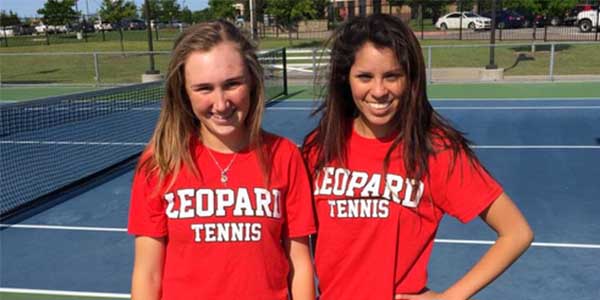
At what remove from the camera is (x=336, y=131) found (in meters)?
2.20

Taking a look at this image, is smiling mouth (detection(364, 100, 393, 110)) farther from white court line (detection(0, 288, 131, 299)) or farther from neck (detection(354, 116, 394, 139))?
white court line (detection(0, 288, 131, 299))

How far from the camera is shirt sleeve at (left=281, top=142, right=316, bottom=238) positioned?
2102 mm

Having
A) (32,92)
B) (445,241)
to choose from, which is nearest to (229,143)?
(445,241)

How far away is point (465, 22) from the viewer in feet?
120

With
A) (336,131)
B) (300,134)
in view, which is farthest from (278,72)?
(336,131)

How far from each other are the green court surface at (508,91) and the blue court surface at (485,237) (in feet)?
17.0

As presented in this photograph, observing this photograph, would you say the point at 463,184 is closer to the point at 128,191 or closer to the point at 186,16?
the point at 128,191

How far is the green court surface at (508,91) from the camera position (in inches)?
605

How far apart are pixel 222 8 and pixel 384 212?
40579mm

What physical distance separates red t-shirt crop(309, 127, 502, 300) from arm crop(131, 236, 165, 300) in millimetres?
598

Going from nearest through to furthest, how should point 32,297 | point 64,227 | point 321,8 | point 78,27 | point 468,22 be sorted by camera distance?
1. point 32,297
2. point 64,227
3. point 468,22
4. point 321,8
5. point 78,27

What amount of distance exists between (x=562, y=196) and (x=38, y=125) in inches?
402

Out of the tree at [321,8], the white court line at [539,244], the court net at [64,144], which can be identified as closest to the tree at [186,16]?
the tree at [321,8]

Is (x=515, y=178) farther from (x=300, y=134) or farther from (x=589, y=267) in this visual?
(x=300, y=134)
